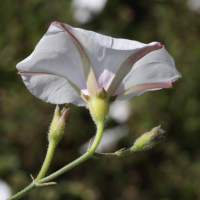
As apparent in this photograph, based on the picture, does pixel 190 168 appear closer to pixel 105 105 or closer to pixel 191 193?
pixel 191 193

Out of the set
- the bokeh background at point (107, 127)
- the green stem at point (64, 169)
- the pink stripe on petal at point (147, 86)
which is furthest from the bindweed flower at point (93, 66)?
the bokeh background at point (107, 127)

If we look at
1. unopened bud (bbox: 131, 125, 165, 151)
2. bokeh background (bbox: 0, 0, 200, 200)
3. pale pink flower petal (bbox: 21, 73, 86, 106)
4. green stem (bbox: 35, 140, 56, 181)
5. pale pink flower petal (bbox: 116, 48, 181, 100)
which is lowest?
bokeh background (bbox: 0, 0, 200, 200)

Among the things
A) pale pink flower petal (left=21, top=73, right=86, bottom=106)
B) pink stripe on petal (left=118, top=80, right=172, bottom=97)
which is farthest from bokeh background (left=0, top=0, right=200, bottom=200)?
pink stripe on petal (left=118, top=80, right=172, bottom=97)

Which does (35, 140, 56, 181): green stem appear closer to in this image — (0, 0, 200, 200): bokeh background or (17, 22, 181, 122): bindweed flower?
(17, 22, 181, 122): bindweed flower

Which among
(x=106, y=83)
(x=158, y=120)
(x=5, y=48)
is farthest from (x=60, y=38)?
(x=158, y=120)

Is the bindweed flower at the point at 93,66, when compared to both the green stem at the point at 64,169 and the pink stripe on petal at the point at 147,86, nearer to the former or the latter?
the pink stripe on petal at the point at 147,86

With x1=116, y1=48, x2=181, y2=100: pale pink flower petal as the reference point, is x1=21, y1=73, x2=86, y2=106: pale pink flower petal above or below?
below

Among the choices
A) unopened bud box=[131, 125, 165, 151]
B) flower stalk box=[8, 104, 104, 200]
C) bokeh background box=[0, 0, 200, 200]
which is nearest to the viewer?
flower stalk box=[8, 104, 104, 200]
